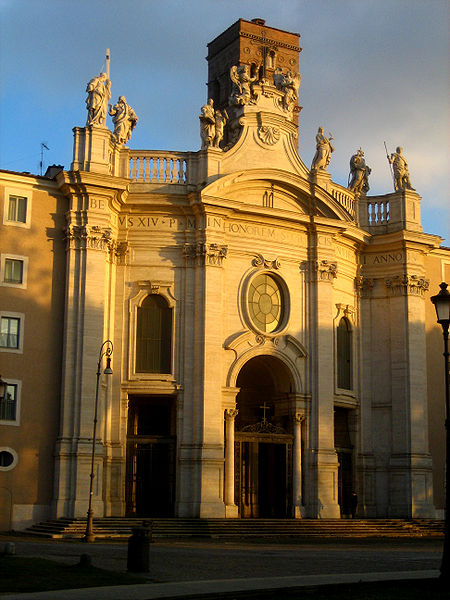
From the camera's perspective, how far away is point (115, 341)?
143 feet

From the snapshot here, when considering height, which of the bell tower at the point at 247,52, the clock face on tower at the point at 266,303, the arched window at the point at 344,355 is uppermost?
the bell tower at the point at 247,52

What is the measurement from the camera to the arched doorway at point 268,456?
45.6 meters

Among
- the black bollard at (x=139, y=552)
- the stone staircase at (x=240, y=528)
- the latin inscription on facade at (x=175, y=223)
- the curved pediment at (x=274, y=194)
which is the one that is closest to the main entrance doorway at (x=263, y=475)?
the stone staircase at (x=240, y=528)

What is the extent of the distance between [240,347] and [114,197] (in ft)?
28.9

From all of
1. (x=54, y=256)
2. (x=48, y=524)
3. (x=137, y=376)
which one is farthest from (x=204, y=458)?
(x=54, y=256)

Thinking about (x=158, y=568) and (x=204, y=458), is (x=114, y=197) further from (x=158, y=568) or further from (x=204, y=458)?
(x=158, y=568)

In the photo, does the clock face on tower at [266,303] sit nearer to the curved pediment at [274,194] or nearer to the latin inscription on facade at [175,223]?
the latin inscription on facade at [175,223]

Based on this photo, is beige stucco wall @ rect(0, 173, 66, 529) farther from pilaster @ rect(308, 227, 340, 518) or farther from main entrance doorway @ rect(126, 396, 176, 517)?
pilaster @ rect(308, 227, 340, 518)

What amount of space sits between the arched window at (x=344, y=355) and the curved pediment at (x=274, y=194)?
5.48 meters

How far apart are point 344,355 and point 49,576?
100 feet

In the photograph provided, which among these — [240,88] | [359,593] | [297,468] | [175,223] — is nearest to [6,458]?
[175,223]

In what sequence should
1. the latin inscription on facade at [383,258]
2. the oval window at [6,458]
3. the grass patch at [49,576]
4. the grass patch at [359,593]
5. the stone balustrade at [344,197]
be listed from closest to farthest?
the grass patch at [359,593]
the grass patch at [49,576]
the oval window at [6,458]
the stone balustrade at [344,197]
the latin inscription on facade at [383,258]

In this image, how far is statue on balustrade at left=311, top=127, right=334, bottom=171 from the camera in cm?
4897

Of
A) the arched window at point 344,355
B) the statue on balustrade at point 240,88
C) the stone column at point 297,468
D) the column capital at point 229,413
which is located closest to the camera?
the column capital at point 229,413
